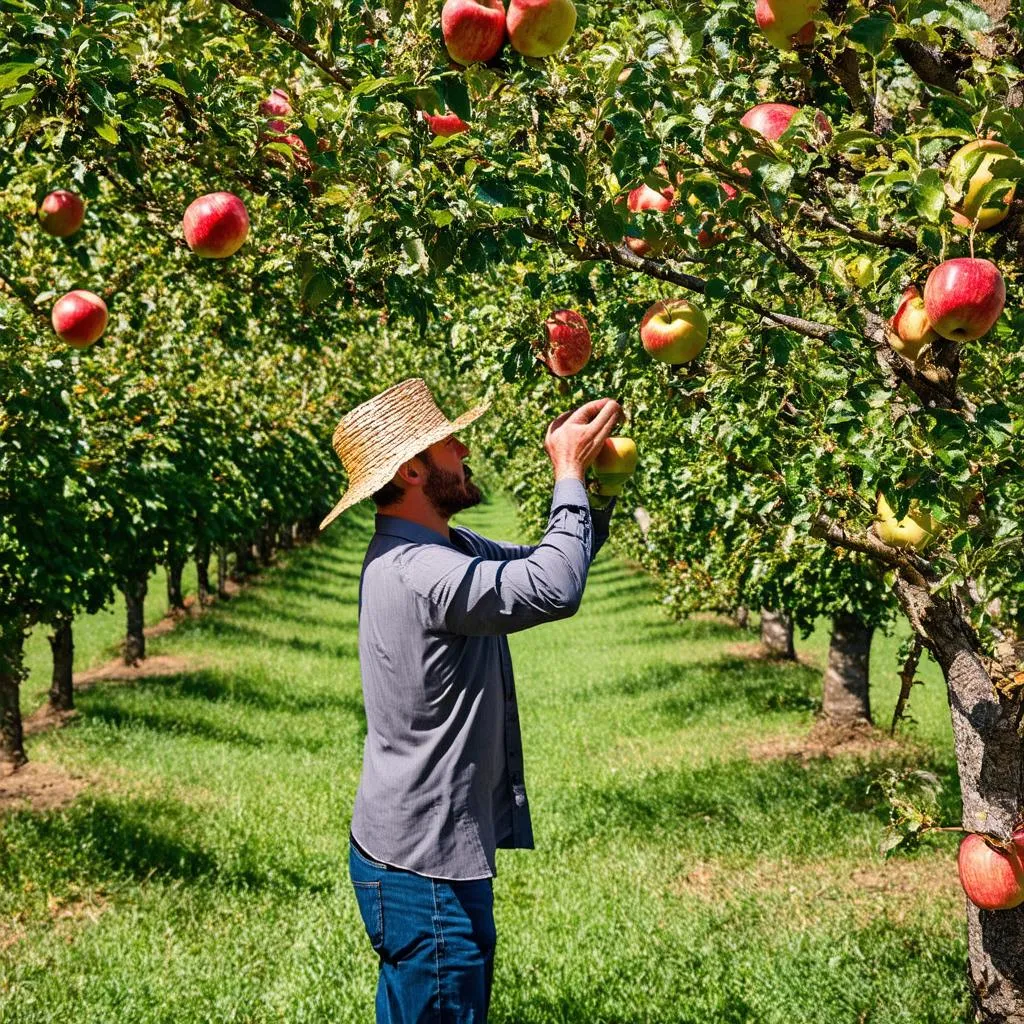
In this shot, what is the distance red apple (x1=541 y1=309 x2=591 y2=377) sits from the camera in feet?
10.7

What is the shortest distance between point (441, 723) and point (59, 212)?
3325mm

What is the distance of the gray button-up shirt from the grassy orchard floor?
226 cm

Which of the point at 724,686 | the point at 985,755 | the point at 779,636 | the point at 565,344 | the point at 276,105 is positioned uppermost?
the point at 276,105

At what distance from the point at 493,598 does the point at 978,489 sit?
128cm

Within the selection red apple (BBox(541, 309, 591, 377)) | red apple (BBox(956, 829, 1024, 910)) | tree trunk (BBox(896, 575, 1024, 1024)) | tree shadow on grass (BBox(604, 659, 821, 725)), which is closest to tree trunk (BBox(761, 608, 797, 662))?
tree shadow on grass (BBox(604, 659, 821, 725))

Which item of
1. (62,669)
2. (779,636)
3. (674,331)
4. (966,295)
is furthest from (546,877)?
(779,636)

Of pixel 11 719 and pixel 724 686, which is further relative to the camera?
pixel 724 686

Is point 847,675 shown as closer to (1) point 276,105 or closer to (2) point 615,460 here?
(1) point 276,105

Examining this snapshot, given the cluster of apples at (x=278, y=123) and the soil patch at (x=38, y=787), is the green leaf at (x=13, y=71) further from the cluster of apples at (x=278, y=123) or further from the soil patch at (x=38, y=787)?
the soil patch at (x=38, y=787)

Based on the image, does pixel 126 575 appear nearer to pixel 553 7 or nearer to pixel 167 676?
pixel 167 676

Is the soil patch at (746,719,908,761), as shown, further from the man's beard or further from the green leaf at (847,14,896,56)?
the green leaf at (847,14,896,56)

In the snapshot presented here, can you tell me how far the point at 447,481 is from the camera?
121 inches

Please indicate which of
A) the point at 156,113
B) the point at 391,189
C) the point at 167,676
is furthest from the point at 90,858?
the point at 167,676

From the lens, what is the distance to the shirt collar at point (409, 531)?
2.98 meters
